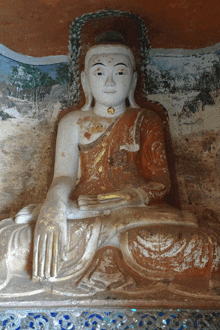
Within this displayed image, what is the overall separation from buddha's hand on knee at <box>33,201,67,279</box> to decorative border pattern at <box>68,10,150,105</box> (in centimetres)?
166

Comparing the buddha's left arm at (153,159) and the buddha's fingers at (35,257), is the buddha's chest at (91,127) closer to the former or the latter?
the buddha's left arm at (153,159)

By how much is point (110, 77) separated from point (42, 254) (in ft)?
5.73

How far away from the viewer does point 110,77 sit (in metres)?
3.63

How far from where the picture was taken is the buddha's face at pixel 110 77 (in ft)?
11.9

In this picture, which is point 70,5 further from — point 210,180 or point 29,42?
point 210,180

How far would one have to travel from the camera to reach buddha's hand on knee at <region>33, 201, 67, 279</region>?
9.13 ft

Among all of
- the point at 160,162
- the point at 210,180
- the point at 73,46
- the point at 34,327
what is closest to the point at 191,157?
the point at 210,180

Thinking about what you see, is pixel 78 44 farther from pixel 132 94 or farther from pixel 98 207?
pixel 98 207

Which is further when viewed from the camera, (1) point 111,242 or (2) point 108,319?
(1) point 111,242

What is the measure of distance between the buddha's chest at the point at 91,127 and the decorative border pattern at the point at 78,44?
511mm

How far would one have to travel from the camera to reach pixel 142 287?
8.96ft

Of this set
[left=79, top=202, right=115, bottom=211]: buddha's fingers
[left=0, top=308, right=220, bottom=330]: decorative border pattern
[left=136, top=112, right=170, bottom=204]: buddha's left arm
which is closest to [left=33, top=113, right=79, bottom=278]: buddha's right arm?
[left=79, top=202, right=115, bottom=211]: buddha's fingers

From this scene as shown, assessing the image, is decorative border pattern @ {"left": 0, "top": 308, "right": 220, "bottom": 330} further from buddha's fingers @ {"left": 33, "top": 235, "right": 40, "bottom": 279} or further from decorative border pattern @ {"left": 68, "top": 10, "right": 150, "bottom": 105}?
decorative border pattern @ {"left": 68, "top": 10, "right": 150, "bottom": 105}

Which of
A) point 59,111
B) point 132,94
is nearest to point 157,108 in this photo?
point 132,94
